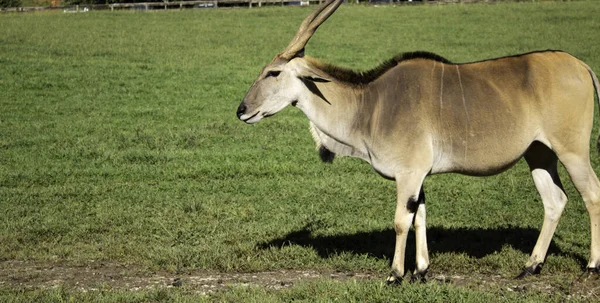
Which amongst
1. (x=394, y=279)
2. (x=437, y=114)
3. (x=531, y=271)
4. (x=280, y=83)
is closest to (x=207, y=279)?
(x=394, y=279)

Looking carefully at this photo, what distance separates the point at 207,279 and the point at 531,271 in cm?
325

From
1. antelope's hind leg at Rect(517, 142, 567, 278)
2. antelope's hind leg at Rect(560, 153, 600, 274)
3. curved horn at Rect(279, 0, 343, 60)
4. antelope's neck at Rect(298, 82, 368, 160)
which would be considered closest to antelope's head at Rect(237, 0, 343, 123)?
curved horn at Rect(279, 0, 343, 60)

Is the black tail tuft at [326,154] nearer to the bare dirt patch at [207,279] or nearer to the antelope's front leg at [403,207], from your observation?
the antelope's front leg at [403,207]

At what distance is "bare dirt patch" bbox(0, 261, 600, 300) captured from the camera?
732cm

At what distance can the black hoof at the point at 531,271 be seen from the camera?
762cm

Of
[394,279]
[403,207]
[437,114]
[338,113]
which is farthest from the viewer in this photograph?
[338,113]

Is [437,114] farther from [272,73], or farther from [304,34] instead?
[272,73]

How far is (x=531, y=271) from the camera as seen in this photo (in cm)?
767

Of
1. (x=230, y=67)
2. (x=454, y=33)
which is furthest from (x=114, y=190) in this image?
(x=454, y=33)

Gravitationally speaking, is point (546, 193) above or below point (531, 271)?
above

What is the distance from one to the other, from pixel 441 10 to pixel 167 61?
62.4 ft

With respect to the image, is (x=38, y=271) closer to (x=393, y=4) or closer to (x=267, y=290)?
(x=267, y=290)

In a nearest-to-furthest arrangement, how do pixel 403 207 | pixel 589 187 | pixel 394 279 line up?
1. pixel 403 207
2. pixel 394 279
3. pixel 589 187

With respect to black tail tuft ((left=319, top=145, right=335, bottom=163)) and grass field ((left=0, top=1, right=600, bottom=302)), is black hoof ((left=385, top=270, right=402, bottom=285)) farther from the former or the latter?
black tail tuft ((left=319, top=145, right=335, bottom=163))
